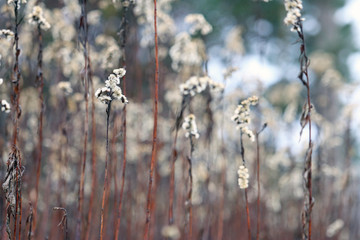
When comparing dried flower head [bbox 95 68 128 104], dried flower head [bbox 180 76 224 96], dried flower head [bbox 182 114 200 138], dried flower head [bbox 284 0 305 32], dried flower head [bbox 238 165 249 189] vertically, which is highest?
dried flower head [bbox 284 0 305 32]

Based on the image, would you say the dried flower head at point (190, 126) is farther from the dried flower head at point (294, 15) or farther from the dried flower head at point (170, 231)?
the dried flower head at point (294, 15)

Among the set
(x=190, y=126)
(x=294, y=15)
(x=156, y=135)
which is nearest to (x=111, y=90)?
(x=156, y=135)

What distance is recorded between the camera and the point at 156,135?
1.67 metres

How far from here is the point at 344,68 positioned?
966 cm

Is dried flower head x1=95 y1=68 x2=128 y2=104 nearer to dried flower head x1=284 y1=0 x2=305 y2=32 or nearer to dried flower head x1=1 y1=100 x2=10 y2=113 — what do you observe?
dried flower head x1=1 y1=100 x2=10 y2=113

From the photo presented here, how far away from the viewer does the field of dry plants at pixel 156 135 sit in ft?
5.57

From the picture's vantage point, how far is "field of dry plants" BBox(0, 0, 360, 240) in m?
1.70

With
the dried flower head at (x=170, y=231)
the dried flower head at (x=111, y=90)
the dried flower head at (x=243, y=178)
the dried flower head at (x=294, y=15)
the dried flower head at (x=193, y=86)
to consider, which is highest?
the dried flower head at (x=294, y=15)

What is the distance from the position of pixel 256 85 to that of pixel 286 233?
144 centimetres

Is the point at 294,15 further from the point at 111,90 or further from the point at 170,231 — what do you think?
the point at 170,231

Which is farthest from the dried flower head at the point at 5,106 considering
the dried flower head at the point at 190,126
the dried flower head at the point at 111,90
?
the dried flower head at the point at 190,126

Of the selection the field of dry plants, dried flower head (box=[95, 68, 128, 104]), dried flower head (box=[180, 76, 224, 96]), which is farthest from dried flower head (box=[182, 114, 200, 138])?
dried flower head (box=[95, 68, 128, 104])

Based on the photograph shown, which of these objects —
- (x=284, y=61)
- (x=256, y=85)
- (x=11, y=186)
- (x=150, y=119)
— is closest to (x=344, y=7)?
(x=284, y=61)

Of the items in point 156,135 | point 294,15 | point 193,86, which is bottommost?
point 156,135
